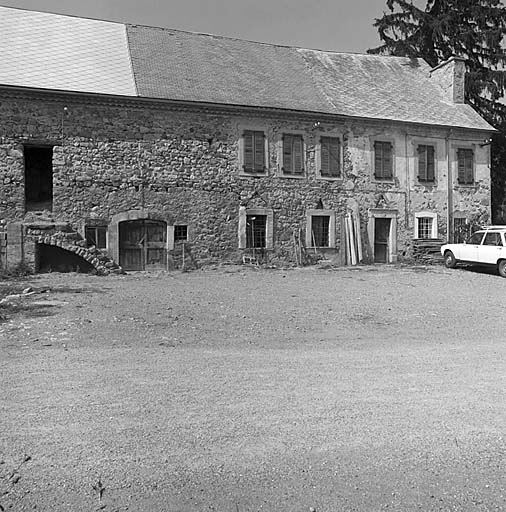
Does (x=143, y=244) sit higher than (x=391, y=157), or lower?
lower

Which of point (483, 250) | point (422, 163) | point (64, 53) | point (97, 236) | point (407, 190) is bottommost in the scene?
point (483, 250)

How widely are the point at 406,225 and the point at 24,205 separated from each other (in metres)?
14.1

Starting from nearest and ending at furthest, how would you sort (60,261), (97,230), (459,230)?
1. (60,261)
2. (97,230)
3. (459,230)

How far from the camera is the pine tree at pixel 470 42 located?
84.0 feet

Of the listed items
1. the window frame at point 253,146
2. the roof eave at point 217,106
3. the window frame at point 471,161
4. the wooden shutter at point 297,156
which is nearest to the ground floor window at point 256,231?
the window frame at point 253,146

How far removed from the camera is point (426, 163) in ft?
68.6

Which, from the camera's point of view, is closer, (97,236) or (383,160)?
(97,236)

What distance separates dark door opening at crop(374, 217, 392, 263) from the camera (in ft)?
66.9

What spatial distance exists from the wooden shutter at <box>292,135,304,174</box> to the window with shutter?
0.85 meters

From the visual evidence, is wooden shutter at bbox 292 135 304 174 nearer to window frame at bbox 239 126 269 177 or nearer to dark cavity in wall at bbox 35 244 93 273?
window frame at bbox 239 126 269 177

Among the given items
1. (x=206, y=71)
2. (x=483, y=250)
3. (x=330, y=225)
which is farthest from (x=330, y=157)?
(x=483, y=250)

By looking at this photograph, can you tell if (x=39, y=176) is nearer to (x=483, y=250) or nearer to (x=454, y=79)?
(x=483, y=250)

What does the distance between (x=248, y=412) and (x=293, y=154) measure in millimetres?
15742

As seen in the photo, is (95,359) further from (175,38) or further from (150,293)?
(175,38)
